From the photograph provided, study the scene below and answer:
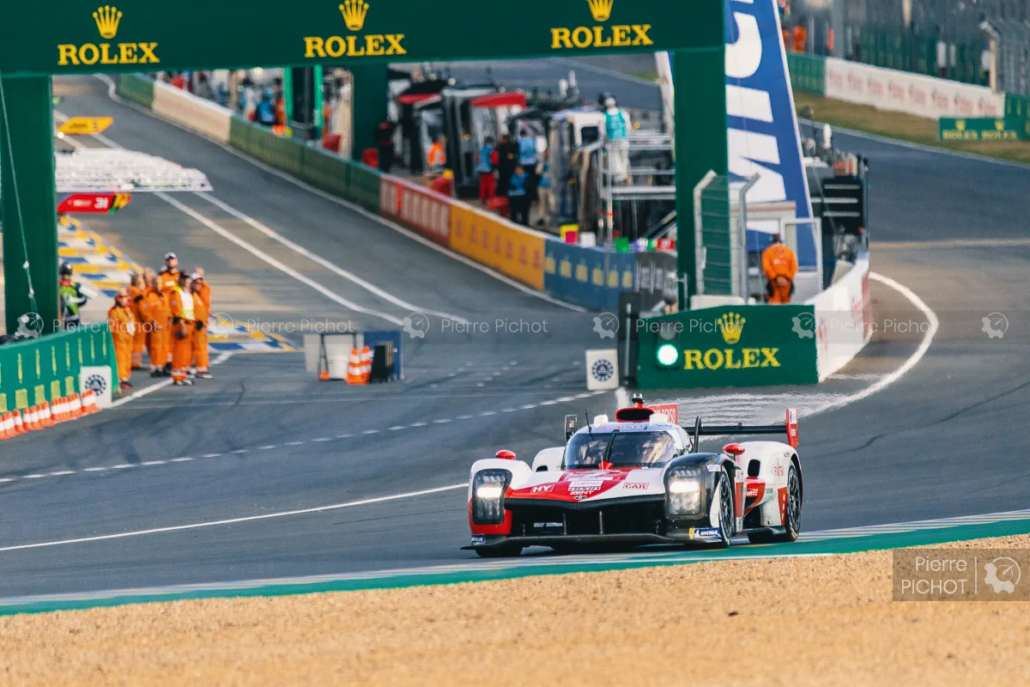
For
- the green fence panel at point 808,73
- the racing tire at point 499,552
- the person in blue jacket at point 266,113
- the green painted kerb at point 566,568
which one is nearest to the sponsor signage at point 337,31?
the racing tire at point 499,552

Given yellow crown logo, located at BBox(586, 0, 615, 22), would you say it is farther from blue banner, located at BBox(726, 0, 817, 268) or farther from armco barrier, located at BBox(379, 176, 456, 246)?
armco barrier, located at BBox(379, 176, 456, 246)

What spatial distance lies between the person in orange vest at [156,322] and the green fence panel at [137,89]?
39.5 meters

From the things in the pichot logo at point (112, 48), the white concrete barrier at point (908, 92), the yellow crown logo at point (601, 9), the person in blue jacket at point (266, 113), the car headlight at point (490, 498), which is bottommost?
the car headlight at point (490, 498)

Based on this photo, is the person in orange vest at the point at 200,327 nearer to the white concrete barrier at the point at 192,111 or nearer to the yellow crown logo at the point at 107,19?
the yellow crown logo at the point at 107,19

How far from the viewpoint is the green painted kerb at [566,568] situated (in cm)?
1172

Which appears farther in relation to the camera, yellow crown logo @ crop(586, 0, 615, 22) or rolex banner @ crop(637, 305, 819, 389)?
rolex banner @ crop(637, 305, 819, 389)

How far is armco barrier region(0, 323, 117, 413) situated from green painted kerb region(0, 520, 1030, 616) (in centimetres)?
1157

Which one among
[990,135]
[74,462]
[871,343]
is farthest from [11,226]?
[990,135]

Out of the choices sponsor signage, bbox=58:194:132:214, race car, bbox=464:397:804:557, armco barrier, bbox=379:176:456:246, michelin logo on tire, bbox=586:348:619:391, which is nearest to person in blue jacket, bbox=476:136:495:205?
armco barrier, bbox=379:176:456:246

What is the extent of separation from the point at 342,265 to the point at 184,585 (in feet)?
96.2

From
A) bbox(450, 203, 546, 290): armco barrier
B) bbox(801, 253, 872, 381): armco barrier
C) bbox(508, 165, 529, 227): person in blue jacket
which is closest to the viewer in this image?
bbox(801, 253, 872, 381): armco barrier

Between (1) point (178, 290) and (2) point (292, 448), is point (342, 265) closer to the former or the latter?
(1) point (178, 290)

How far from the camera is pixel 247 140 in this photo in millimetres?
57531

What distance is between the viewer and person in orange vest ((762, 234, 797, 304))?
86.5 ft
